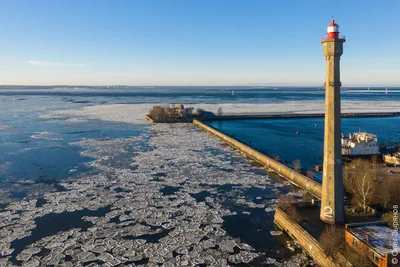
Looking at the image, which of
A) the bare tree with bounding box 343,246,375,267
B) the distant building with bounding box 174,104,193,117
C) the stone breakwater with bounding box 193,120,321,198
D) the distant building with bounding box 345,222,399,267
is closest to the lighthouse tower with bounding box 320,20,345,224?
the distant building with bounding box 345,222,399,267

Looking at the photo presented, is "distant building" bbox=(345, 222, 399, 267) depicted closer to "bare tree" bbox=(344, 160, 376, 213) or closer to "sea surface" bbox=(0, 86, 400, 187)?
"bare tree" bbox=(344, 160, 376, 213)

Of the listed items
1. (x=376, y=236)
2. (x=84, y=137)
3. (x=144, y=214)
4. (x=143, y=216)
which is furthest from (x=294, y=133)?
(x=376, y=236)

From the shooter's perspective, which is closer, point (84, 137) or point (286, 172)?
point (286, 172)

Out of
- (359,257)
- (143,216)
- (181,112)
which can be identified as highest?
(181,112)

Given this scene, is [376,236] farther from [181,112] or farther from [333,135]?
[181,112]

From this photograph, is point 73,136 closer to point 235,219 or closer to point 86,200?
point 86,200

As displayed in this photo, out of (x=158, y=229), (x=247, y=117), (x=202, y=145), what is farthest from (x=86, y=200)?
(x=247, y=117)
